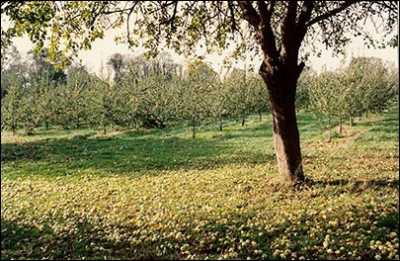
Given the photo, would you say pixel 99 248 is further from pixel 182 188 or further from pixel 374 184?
pixel 374 184

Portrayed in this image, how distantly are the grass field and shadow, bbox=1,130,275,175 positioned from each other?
0.83 ft

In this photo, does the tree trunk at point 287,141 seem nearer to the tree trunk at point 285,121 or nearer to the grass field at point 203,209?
the tree trunk at point 285,121

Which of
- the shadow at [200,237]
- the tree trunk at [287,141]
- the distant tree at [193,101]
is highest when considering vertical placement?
the distant tree at [193,101]

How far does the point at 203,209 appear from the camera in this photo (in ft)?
34.4

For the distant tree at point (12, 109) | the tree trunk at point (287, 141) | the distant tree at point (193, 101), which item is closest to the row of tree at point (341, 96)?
the distant tree at point (193, 101)

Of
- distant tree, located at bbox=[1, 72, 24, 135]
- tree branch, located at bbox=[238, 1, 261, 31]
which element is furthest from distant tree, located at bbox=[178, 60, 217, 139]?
tree branch, located at bbox=[238, 1, 261, 31]

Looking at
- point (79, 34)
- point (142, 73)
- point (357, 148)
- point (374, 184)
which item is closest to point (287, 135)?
point (374, 184)

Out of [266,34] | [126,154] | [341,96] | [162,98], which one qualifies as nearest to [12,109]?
[162,98]

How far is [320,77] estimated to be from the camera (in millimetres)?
30594

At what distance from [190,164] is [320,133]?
16.0 meters

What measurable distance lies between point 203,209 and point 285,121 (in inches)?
153

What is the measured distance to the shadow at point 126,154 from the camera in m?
19.6

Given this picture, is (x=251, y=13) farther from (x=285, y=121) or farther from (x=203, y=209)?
(x=203, y=209)

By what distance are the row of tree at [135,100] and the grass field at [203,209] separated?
11.2 m
